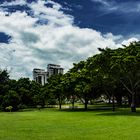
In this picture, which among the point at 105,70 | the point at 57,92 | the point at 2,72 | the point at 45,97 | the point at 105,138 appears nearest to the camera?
the point at 105,138

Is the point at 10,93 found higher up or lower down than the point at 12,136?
higher up

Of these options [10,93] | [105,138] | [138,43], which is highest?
[138,43]

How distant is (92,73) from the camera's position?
207ft

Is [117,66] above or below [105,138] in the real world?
above

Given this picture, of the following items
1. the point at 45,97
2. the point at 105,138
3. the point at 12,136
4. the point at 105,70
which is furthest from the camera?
the point at 45,97

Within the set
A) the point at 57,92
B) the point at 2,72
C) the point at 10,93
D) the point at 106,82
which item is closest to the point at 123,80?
the point at 106,82

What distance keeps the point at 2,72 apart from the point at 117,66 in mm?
76212

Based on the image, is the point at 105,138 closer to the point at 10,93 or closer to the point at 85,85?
the point at 85,85

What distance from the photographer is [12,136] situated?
2555 centimetres

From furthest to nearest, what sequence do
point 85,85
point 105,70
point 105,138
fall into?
point 85,85 < point 105,70 < point 105,138

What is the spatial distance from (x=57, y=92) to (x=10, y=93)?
11284 mm

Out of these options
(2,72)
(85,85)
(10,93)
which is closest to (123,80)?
(85,85)

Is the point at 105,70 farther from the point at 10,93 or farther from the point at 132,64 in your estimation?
the point at 10,93

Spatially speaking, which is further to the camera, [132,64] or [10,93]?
[10,93]
